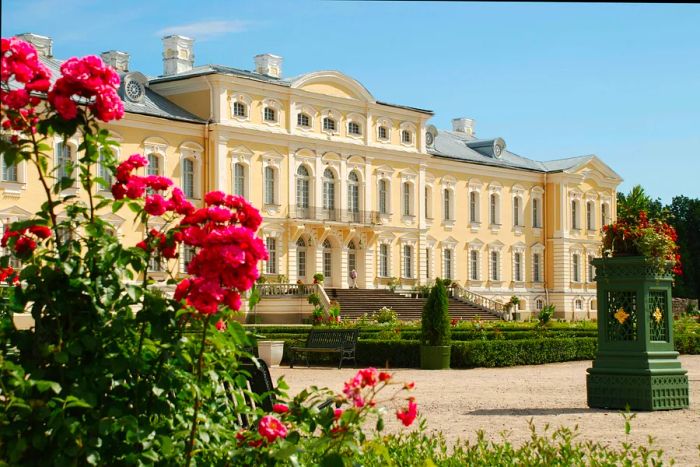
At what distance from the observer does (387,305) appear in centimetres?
3622

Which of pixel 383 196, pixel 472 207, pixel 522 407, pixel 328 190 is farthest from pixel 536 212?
pixel 522 407

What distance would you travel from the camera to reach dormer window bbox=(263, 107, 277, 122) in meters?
36.8

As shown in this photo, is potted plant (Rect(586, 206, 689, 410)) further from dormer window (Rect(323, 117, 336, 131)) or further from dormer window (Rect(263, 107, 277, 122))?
dormer window (Rect(323, 117, 336, 131))

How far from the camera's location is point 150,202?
14.5 feet

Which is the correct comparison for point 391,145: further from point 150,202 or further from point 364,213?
point 150,202

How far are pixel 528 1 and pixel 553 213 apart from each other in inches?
1832

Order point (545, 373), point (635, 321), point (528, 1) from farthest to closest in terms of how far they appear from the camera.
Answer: point (545, 373) < point (635, 321) < point (528, 1)

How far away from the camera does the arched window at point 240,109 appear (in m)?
35.9

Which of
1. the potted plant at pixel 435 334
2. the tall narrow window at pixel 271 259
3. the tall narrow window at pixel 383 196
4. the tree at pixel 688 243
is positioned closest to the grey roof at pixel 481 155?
the tall narrow window at pixel 383 196

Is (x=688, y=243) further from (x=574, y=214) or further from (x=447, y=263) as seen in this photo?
(x=447, y=263)

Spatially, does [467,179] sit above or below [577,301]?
above

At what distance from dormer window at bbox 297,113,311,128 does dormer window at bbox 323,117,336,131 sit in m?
0.71

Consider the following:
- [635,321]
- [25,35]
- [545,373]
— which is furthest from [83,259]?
[25,35]

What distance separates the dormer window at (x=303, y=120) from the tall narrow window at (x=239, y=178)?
2678 millimetres
